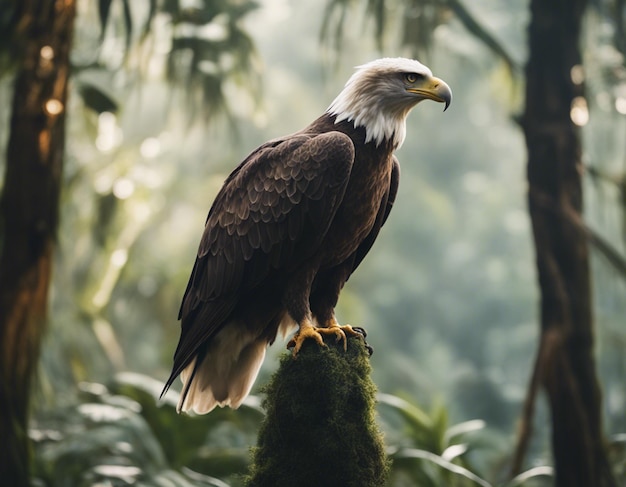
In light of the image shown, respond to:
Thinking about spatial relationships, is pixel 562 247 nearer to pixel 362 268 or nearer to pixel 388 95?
pixel 388 95

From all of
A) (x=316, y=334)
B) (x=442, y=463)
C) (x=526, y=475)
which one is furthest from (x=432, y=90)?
(x=526, y=475)

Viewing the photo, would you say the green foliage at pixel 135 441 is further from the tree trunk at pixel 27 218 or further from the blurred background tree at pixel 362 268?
the tree trunk at pixel 27 218

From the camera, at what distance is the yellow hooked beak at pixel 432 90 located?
353 cm

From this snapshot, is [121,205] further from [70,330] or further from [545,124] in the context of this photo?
[545,124]

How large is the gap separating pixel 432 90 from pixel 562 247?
3054 millimetres

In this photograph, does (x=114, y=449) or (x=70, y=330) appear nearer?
(x=114, y=449)

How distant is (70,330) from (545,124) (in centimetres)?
452

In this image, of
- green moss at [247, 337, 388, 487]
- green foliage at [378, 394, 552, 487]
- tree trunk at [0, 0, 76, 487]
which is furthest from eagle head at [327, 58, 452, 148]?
green foliage at [378, 394, 552, 487]

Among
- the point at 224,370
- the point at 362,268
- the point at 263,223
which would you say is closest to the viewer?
the point at 263,223

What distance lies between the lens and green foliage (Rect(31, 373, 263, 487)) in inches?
226

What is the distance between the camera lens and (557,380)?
605cm

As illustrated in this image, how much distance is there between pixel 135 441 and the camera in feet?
19.4

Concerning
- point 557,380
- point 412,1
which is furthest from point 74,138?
point 557,380

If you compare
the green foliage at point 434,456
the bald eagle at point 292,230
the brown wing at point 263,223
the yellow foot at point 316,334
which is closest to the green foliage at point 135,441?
the green foliage at point 434,456
